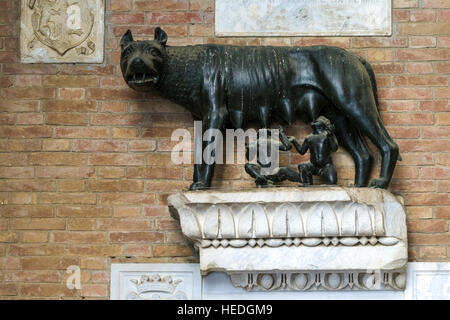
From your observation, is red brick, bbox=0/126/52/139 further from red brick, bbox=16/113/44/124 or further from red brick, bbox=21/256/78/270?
red brick, bbox=21/256/78/270

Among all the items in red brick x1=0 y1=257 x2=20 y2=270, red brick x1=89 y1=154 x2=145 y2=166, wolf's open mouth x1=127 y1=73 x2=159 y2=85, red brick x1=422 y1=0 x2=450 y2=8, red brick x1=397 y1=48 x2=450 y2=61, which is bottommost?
red brick x1=0 y1=257 x2=20 y2=270

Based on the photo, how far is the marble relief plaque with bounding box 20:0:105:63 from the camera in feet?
11.7

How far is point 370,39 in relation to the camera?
3523 mm

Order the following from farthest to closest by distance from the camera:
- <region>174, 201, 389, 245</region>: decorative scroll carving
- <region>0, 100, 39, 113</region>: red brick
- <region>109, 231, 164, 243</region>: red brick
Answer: <region>0, 100, 39, 113</region>: red brick
<region>109, 231, 164, 243</region>: red brick
<region>174, 201, 389, 245</region>: decorative scroll carving

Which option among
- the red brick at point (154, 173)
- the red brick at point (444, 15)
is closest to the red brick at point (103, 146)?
the red brick at point (154, 173)

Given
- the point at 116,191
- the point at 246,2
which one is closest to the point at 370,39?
the point at 246,2

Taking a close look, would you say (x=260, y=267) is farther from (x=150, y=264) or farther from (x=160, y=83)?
(x=160, y=83)

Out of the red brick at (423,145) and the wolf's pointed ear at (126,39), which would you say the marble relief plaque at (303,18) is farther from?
the red brick at (423,145)

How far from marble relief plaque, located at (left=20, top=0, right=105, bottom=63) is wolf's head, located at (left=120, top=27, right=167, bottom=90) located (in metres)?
0.31

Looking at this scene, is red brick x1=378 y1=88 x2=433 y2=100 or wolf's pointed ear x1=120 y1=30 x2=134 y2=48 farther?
red brick x1=378 y1=88 x2=433 y2=100

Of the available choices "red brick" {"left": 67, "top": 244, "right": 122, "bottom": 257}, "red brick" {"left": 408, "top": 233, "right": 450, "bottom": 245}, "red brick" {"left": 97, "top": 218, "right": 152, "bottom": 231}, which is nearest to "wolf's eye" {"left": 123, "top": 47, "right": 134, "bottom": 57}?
"red brick" {"left": 97, "top": 218, "right": 152, "bottom": 231}
